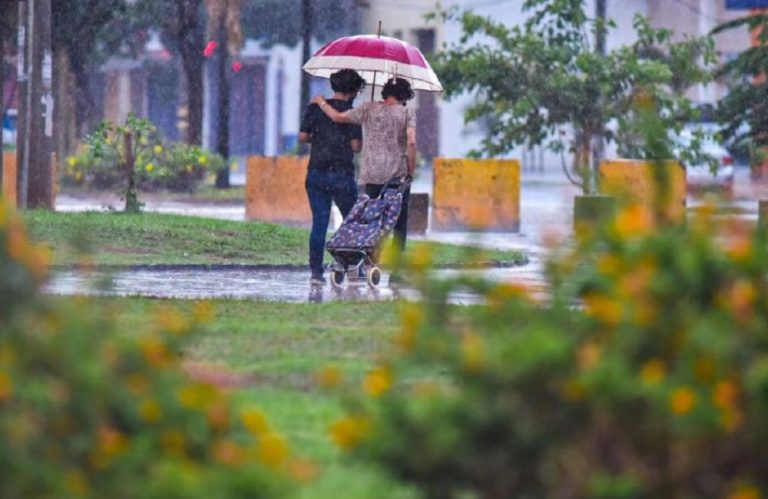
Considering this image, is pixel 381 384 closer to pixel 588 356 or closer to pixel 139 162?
pixel 588 356

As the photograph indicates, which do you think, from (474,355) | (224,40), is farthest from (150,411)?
(224,40)

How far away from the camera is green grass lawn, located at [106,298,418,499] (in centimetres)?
565

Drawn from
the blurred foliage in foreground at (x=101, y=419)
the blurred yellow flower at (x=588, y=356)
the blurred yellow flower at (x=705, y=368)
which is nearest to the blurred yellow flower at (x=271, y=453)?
the blurred foliage in foreground at (x=101, y=419)

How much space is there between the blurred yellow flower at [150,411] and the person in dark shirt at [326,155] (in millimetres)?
9761

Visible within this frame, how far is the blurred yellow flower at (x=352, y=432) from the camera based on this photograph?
402cm

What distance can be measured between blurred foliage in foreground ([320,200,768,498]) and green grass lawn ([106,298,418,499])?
0.20 metres

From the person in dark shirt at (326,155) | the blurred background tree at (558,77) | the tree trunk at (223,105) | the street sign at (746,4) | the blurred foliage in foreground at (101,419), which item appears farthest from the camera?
the tree trunk at (223,105)

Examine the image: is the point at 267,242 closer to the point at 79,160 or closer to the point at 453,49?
the point at 453,49

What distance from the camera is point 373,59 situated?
15.2 meters

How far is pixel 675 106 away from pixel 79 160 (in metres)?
12.1

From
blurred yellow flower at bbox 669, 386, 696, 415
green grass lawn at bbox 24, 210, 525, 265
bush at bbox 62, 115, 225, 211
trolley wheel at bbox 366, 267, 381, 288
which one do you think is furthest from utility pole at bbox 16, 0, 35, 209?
blurred yellow flower at bbox 669, 386, 696, 415

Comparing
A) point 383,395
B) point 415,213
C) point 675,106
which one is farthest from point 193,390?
point 675,106

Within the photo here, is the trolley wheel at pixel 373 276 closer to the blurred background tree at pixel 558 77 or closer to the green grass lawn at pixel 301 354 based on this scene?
the green grass lawn at pixel 301 354

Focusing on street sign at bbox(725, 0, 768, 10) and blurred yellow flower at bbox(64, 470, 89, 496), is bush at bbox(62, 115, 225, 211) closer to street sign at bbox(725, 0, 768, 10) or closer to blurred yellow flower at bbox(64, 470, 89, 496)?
street sign at bbox(725, 0, 768, 10)
